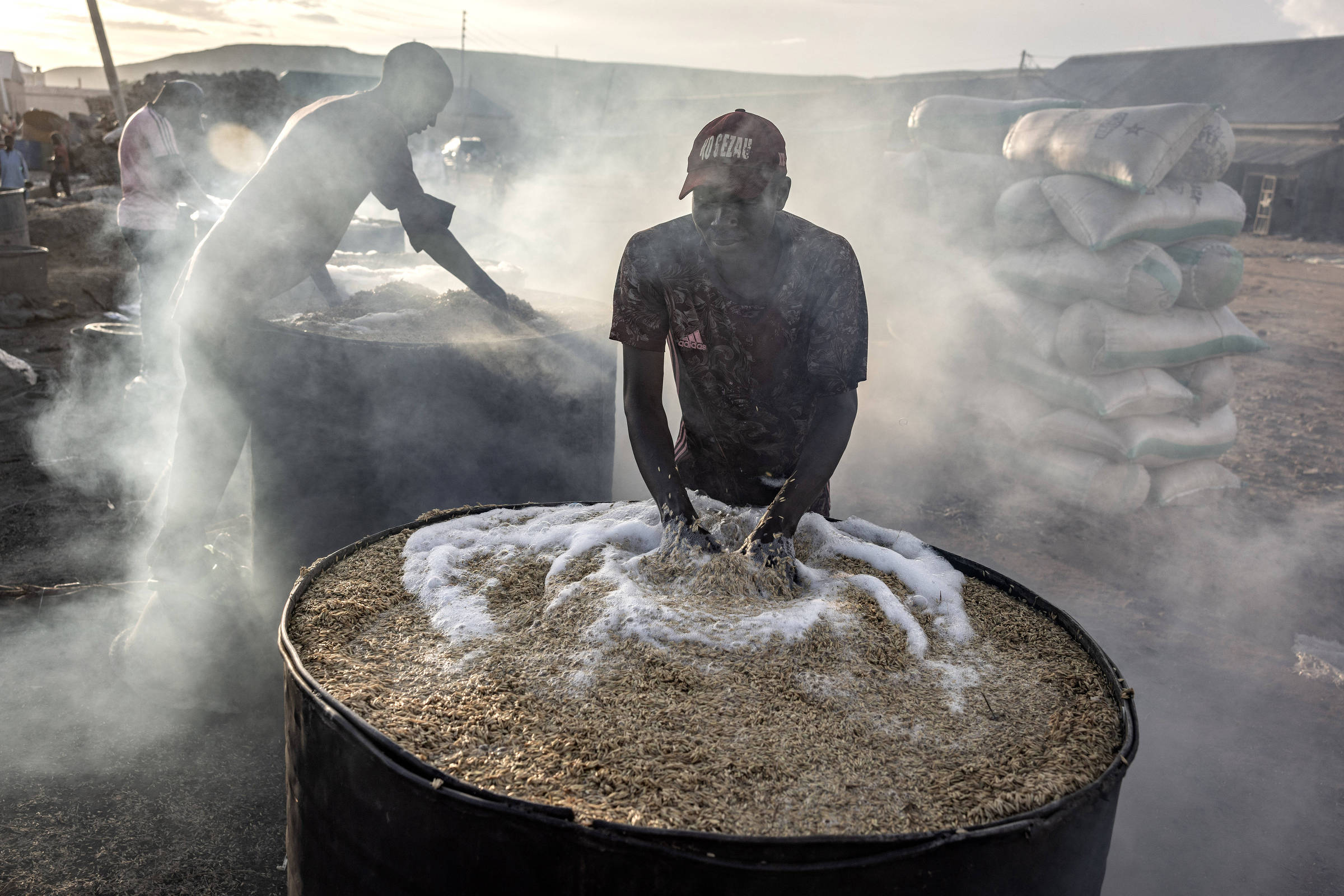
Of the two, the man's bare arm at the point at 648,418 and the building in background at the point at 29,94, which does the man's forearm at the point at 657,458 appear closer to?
the man's bare arm at the point at 648,418

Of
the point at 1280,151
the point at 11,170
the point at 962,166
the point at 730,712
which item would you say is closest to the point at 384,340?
the point at 730,712

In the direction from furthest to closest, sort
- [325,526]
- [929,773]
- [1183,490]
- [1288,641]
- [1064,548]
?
1. [1183,490]
2. [1064,548]
3. [1288,641]
4. [325,526]
5. [929,773]

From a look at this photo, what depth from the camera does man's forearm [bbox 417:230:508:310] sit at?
286 centimetres

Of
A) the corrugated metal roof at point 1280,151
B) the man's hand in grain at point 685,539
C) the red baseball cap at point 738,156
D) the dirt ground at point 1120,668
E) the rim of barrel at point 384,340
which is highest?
the corrugated metal roof at point 1280,151

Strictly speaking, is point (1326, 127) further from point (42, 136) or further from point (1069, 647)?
point (42, 136)

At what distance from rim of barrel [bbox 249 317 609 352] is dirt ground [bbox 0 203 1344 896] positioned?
4.07 feet

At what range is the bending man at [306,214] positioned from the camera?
2834 mm

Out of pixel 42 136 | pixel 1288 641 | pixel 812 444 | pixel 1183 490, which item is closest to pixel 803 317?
pixel 812 444

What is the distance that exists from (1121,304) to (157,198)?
5.49 meters

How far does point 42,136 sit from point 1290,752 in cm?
2981

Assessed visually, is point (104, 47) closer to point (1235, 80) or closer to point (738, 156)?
point (738, 156)

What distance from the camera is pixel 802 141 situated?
9.30 meters

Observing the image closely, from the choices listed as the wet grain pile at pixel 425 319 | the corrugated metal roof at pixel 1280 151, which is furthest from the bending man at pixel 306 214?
the corrugated metal roof at pixel 1280 151

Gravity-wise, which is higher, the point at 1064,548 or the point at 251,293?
the point at 251,293
